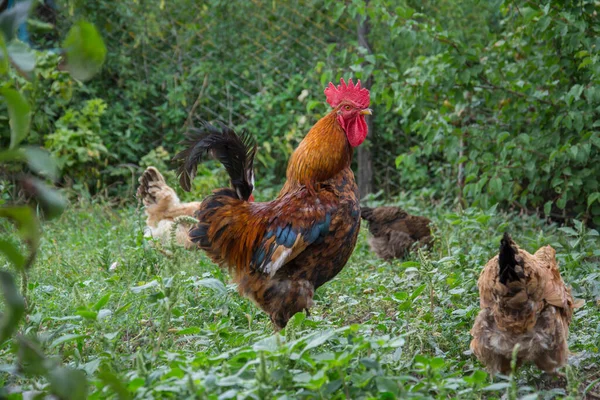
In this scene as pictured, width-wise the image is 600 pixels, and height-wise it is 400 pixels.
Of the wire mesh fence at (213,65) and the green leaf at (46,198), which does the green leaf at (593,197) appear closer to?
the wire mesh fence at (213,65)

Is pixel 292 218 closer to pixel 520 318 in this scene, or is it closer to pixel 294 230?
pixel 294 230

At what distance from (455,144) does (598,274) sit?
91.3 inches

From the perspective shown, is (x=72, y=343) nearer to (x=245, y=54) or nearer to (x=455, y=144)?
(x=455, y=144)

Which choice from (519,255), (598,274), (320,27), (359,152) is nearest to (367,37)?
(320,27)

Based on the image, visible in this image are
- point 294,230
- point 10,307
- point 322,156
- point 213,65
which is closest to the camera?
point 10,307

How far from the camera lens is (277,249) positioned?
405 centimetres

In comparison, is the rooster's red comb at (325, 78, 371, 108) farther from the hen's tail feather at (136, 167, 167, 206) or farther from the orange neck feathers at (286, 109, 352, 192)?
the hen's tail feather at (136, 167, 167, 206)

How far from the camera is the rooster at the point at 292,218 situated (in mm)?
4066

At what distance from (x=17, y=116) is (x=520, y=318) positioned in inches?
101

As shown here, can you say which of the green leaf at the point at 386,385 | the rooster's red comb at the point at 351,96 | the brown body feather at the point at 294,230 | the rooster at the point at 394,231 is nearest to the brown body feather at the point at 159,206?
the rooster at the point at 394,231

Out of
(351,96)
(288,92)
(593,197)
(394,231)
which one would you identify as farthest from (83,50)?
(288,92)

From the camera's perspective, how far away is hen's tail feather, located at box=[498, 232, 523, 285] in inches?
128

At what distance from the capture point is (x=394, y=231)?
6527mm

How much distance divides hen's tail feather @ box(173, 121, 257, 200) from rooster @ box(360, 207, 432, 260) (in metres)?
2.25
